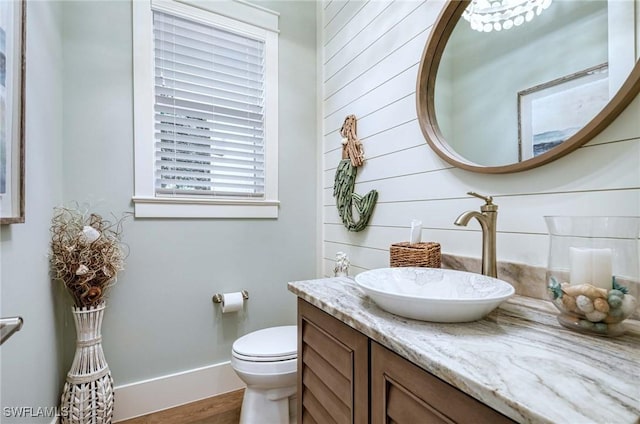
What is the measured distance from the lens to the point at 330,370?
954 millimetres

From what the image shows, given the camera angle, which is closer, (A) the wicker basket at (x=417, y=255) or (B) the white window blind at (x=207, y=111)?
(A) the wicker basket at (x=417, y=255)

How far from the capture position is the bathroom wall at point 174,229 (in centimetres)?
164

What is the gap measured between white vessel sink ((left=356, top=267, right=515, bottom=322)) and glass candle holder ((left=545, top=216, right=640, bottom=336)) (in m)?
0.12

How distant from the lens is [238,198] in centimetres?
201

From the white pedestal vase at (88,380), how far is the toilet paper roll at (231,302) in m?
0.61

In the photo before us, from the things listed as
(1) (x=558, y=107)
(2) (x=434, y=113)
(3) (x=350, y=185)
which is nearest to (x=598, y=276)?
(1) (x=558, y=107)

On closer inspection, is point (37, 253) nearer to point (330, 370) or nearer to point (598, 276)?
point (330, 370)

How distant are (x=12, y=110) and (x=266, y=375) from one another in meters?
1.41

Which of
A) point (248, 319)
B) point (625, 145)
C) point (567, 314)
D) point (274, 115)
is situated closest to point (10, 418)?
point (248, 319)

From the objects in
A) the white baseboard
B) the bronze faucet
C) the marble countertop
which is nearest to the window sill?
the white baseboard

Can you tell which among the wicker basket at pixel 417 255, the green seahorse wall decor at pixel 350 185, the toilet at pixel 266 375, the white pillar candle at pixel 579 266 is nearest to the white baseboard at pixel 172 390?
the toilet at pixel 266 375

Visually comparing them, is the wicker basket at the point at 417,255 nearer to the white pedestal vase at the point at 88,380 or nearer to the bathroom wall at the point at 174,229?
the bathroom wall at the point at 174,229

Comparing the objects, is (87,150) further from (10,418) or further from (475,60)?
(475,60)

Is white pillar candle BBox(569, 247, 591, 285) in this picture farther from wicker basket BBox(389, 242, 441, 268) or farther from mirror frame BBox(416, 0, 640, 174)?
wicker basket BBox(389, 242, 441, 268)
